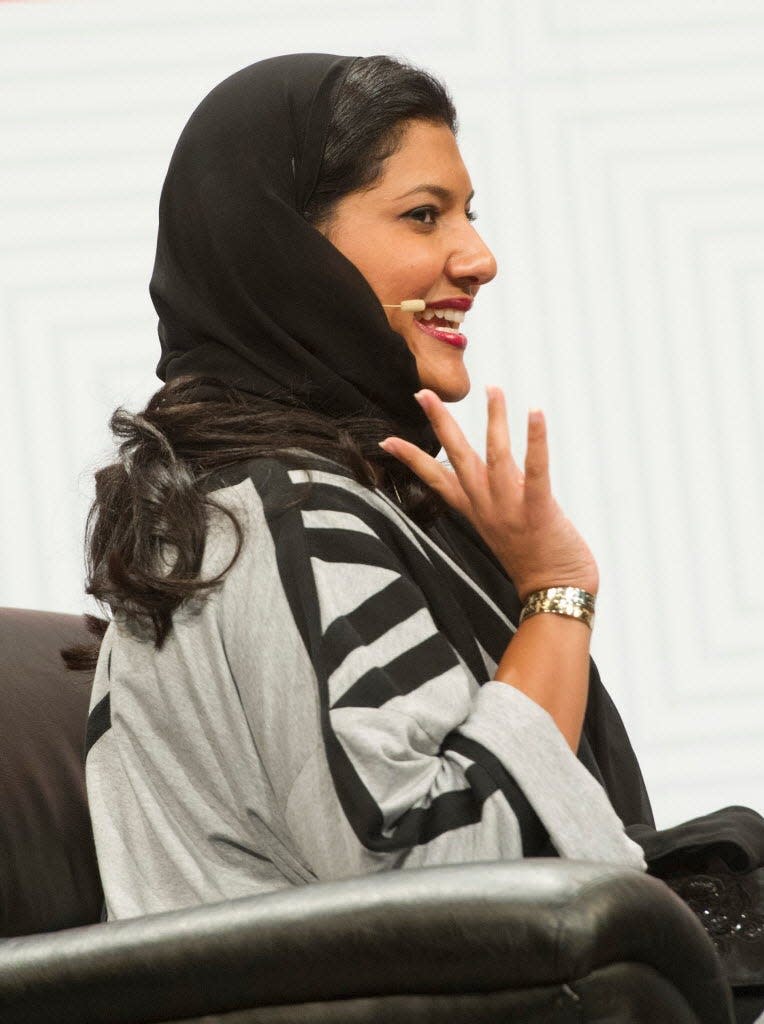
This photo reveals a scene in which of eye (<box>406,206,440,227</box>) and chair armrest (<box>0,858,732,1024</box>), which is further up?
eye (<box>406,206,440,227</box>)

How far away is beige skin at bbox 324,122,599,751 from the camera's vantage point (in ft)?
3.63

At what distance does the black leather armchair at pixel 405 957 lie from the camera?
0.76 meters

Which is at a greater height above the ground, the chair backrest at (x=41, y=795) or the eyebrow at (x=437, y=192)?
the eyebrow at (x=437, y=192)

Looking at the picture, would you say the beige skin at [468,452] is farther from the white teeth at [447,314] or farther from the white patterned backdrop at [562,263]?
the white patterned backdrop at [562,263]

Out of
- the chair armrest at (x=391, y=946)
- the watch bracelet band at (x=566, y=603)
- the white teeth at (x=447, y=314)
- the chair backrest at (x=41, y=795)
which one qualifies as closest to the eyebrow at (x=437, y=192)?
the white teeth at (x=447, y=314)

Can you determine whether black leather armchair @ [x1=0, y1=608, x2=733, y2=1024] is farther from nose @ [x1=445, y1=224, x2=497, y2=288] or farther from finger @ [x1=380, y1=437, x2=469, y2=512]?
nose @ [x1=445, y1=224, x2=497, y2=288]

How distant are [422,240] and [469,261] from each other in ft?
0.18

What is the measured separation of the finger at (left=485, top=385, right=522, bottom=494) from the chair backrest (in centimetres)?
45

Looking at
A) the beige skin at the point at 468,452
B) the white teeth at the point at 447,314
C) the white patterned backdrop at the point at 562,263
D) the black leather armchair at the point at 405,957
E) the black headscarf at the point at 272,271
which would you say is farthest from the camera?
the white patterned backdrop at the point at 562,263

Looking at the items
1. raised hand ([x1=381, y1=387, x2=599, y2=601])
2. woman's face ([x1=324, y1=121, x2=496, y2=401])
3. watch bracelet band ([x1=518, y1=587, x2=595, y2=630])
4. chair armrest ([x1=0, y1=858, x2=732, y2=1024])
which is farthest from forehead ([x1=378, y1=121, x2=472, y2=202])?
chair armrest ([x1=0, y1=858, x2=732, y2=1024])

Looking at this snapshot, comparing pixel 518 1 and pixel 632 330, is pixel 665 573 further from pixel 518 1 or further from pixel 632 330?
pixel 518 1

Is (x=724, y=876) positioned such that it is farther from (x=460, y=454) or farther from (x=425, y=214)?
(x=425, y=214)

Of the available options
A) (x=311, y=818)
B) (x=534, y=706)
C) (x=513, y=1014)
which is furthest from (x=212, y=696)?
(x=513, y=1014)

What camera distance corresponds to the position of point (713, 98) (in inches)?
96.1
